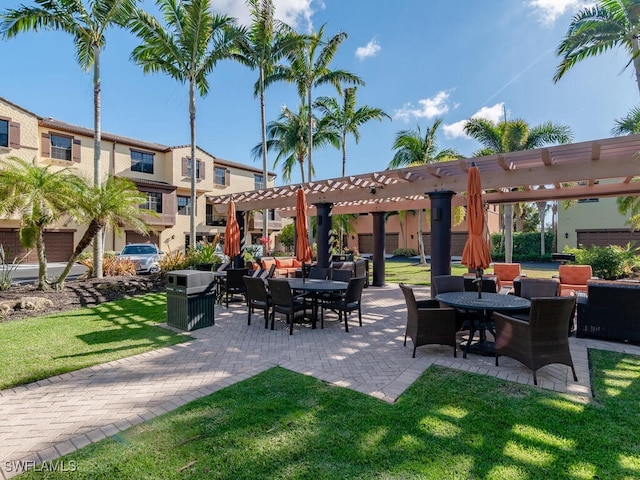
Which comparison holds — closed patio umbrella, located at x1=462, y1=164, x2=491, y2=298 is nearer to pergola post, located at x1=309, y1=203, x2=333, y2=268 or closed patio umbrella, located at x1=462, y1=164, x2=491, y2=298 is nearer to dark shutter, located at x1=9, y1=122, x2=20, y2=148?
pergola post, located at x1=309, y1=203, x2=333, y2=268

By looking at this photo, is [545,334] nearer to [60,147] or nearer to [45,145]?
[45,145]

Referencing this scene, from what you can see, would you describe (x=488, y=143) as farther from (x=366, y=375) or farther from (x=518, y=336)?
(x=366, y=375)

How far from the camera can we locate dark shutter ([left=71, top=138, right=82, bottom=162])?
22.3 m

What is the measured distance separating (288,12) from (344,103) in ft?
21.2

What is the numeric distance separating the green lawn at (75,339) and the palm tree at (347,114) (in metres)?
16.7

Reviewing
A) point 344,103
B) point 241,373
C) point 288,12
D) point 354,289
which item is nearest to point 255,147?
point 344,103

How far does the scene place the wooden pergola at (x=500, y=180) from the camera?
6.16 m

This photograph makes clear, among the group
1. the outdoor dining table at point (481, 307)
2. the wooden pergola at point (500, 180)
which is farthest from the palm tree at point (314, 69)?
the outdoor dining table at point (481, 307)

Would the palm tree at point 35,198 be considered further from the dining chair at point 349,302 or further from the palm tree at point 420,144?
the palm tree at point 420,144

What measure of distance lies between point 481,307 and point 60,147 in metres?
27.3

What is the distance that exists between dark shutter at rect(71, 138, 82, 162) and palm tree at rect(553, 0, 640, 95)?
1058 inches

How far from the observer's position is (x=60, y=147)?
22047 millimetres

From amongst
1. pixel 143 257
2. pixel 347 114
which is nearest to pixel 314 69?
pixel 347 114

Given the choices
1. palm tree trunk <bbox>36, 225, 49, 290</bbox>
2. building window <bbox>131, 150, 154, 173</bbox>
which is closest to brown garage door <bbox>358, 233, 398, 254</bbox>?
building window <bbox>131, 150, 154, 173</bbox>
